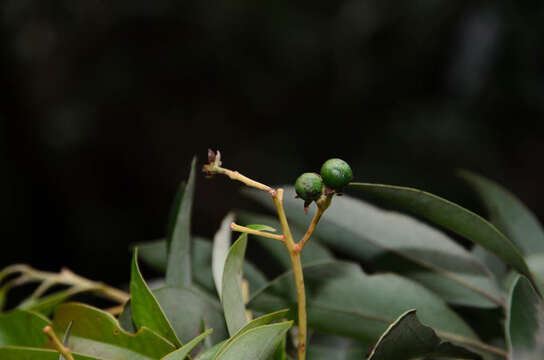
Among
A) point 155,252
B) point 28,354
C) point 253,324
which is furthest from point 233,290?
point 155,252

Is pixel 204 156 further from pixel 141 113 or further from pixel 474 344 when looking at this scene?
pixel 474 344

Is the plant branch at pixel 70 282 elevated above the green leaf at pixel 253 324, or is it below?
below

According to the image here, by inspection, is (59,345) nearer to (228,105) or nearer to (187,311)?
(187,311)

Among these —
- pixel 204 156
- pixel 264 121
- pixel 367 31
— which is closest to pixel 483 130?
pixel 367 31

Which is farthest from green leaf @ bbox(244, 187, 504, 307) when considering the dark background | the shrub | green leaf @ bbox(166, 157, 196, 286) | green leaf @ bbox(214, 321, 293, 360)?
the dark background

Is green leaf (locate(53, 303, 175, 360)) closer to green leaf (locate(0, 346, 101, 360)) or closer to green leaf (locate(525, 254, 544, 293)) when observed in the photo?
green leaf (locate(0, 346, 101, 360))

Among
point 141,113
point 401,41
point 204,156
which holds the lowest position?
point 204,156

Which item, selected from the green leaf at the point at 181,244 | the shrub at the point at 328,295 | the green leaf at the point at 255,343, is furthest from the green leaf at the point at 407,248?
the green leaf at the point at 255,343

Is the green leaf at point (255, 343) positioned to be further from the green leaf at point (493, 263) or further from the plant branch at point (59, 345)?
the green leaf at point (493, 263)
